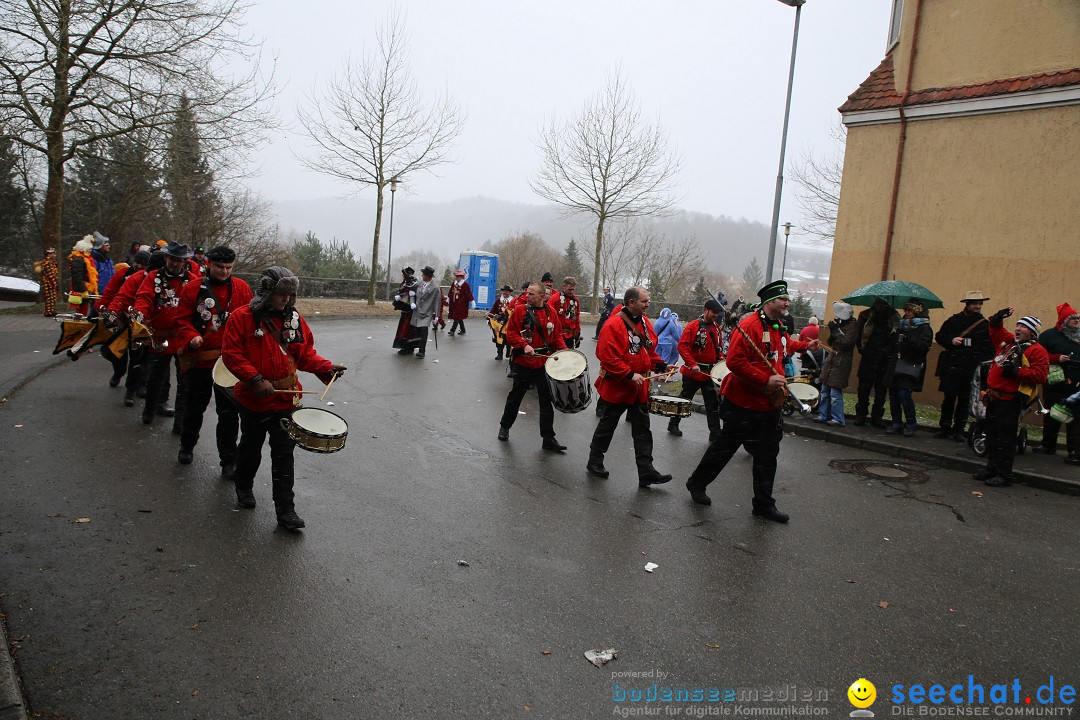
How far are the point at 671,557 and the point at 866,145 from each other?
40.1 ft

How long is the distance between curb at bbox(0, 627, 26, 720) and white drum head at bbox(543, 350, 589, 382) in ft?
17.5

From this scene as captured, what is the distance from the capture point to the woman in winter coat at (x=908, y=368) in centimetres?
1052

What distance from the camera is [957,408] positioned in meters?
10.3

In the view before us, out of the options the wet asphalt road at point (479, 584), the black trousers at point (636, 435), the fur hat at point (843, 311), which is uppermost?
the fur hat at point (843, 311)

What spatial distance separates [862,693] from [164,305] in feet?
23.8

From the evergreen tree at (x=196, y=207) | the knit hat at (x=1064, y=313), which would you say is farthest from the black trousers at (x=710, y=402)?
the evergreen tree at (x=196, y=207)

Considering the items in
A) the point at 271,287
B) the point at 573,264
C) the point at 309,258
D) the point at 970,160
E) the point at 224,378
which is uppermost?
the point at 970,160

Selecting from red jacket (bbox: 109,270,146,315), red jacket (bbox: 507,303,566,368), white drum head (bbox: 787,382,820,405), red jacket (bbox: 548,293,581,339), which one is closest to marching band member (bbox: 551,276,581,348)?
red jacket (bbox: 548,293,581,339)

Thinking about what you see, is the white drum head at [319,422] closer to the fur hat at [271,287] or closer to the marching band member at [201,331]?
the fur hat at [271,287]

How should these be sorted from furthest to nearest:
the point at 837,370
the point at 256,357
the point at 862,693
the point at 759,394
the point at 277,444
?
1. the point at 837,370
2. the point at 759,394
3. the point at 277,444
4. the point at 256,357
5. the point at 862,693

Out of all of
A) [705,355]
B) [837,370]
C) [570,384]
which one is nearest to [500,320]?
[837,370]

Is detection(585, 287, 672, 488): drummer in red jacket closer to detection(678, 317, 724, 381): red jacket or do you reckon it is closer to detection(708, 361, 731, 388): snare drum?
detection(708, 361, 731, 388): snare drum

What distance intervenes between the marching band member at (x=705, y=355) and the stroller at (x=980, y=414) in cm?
306

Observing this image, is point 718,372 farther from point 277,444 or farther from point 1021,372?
point 277,444
